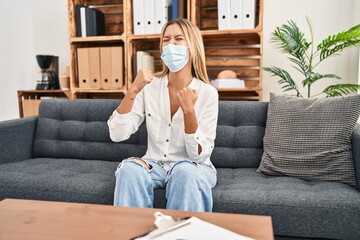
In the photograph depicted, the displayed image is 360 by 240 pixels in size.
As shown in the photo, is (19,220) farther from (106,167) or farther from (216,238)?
(106,167)

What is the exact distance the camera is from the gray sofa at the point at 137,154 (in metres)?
1.26

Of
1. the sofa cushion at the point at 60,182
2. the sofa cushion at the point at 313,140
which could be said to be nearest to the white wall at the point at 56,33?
the sofa cushion at the point at 313,140

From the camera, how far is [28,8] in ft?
10.8

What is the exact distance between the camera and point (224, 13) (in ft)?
8.11

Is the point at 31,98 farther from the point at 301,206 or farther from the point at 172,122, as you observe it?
the point at 301,206

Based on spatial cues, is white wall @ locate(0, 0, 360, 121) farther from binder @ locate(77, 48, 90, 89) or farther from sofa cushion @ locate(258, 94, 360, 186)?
sofa cushion @ locate(258, 94, 360, 186)

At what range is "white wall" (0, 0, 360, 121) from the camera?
2.67m

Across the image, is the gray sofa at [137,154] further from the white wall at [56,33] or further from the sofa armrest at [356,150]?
the white wall at [56,33]

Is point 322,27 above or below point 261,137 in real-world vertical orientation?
above

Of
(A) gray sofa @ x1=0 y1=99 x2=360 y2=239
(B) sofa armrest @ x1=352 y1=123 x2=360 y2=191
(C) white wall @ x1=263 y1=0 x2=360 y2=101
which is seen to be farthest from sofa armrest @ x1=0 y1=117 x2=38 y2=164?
(C) white wall @ x1=263 y1=0 x2=360 y2=101

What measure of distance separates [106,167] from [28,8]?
7.87 feet

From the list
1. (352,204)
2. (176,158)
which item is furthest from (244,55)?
(352,204)

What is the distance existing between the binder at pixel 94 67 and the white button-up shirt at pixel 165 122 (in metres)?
1.34

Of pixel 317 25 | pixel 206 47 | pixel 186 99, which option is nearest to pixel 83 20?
pixel 206 47
